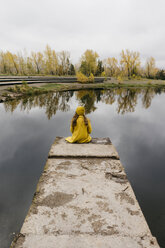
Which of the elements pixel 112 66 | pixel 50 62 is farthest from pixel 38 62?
pixel 112 66

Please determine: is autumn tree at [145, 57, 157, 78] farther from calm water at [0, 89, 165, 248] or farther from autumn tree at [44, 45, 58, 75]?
calm water at [0, 89, 165, 248]

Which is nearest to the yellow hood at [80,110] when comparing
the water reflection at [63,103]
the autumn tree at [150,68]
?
the water reflection at [63,103]

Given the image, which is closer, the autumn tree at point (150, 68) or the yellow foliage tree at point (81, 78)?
the yellow foliage tree at point (81, 78)

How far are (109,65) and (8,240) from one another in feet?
214

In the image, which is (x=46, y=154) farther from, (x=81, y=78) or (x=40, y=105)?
(x=81, y=78)

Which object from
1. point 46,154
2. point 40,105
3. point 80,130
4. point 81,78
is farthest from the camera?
point 81,78

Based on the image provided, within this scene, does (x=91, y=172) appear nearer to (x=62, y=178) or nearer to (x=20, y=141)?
(x=62, y=178)

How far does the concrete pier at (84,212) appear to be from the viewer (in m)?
1.74

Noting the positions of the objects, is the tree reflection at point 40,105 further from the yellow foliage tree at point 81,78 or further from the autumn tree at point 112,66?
the autumn tree at point 112,66

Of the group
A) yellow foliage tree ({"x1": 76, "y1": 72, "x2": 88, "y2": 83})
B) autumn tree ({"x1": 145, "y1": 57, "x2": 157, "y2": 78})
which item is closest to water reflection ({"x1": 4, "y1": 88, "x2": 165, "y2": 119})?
yellow foliage tree ({"x1": 76, "y1": 72, "x2": 88, "y2": 83})

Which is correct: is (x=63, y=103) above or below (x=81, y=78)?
below

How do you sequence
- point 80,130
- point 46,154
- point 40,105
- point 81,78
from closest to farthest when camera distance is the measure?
point 80,130 < point 46,154 < point 40,105 < point 81,78

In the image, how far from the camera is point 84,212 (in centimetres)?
214

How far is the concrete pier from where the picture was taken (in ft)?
5.70
